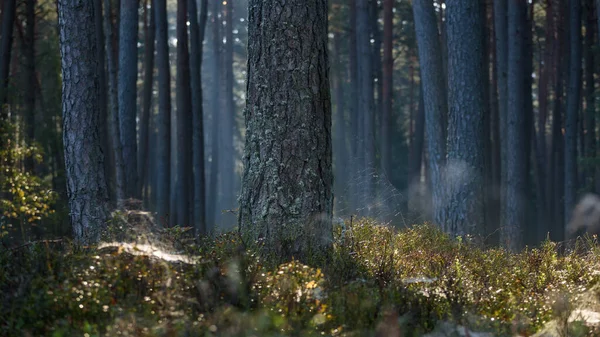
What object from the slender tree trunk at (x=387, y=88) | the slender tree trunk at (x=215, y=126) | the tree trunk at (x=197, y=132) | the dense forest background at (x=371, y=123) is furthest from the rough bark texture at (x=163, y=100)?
the slender tree trunk at (x=215, y=126)

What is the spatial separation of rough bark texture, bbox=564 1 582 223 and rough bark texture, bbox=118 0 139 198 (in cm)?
1181

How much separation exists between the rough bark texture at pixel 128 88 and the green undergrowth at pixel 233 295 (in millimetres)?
11784

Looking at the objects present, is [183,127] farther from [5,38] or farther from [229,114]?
[229,114]

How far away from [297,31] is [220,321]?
3360mm

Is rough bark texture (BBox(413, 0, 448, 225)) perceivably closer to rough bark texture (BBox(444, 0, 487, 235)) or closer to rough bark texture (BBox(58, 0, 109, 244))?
rough bark texture (BBox(444, 0, 487, 235))

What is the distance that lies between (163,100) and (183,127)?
0.87m

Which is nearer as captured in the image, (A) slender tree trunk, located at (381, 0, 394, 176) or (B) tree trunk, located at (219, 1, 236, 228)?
(A) slender tree trunk, located at (381, 0, 394, 176)

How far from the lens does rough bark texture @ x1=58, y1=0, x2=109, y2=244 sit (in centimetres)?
1005

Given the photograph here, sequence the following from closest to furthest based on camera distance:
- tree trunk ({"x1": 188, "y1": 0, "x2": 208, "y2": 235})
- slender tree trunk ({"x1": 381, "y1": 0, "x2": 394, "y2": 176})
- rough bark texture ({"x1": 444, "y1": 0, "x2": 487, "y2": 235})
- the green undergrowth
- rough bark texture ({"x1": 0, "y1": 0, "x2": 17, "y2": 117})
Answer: the green undergrowth, rough bark texture ({"x1": 444, "y1": 0, "x2": 487, "y2": 235}), rough bark texture ({"x1": 0, "y1": 0, "x2": 17, "y2": 117}), tree trunk ({"x1": 188, "y1": 0, "x2": 208, "y2": 235}), slender tree trunk ({"x1": 381, "y1": 0, "x2": 394, "y2": 176})

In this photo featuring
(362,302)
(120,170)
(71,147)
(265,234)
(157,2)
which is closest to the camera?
(362,302)

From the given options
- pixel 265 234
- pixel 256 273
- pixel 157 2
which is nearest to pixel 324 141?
pixel 265 234

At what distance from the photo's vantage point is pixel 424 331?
16.0ft

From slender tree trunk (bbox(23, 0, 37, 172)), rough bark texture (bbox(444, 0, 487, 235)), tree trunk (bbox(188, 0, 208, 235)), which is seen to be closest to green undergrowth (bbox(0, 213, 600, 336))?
rough bark texture (bbox(444, 0, 487, 235))

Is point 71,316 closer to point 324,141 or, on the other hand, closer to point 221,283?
point 221,283
